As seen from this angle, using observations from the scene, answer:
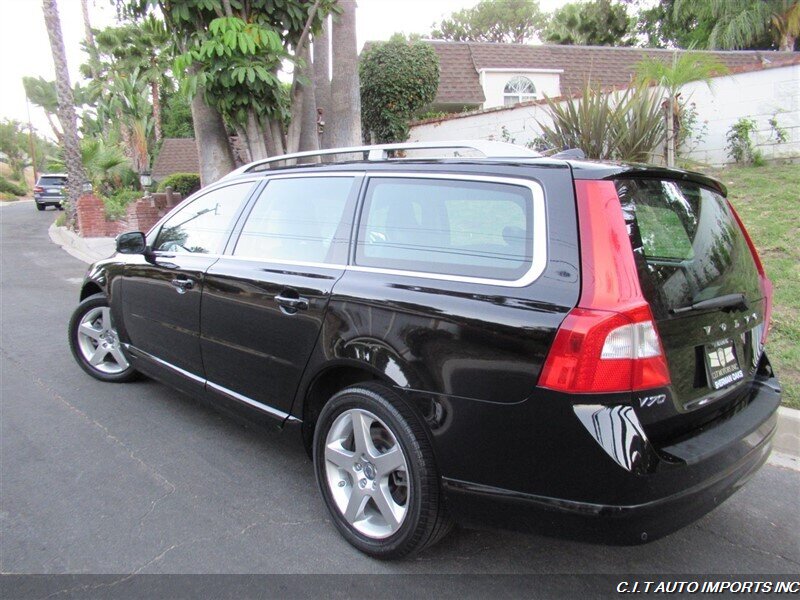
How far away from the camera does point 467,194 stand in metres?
2.55

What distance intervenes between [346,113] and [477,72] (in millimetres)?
11422

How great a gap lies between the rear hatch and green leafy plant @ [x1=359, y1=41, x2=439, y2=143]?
1134 cm

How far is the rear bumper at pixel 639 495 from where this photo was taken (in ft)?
6.61

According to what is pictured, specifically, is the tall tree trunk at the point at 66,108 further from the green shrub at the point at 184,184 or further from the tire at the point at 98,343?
the tire at the point at 98,343

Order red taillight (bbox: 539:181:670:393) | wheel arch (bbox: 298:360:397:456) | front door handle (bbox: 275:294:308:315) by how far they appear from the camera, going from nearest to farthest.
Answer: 1. red taillight (bbox: 539:181:670:393)
2. wheel arch (bbox: 298:360:397:456)
3. front door handle (bbox: 275:294:308:315)

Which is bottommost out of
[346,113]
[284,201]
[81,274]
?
[81,274]

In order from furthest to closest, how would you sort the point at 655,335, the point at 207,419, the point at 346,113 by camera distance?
the point at 346,113, the point at 207,419, the point at 655,335

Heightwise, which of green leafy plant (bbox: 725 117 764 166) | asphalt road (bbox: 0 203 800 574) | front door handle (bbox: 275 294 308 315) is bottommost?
asphalt road (bbox: 0 203 800 574)

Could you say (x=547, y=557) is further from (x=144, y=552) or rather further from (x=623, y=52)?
(x=623, y=52)

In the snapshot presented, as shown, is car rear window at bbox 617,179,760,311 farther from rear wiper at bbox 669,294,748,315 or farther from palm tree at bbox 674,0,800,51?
palm tree at bbox 674,0,800,51

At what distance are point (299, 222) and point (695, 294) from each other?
196 cm

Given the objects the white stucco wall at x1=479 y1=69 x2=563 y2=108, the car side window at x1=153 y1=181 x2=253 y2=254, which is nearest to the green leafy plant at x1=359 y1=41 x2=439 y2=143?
the white stucco wall at x1=479 y1=69 x2=563 y2=108

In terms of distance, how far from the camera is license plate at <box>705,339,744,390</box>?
2361 mm

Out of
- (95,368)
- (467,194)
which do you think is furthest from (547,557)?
(95,368)
